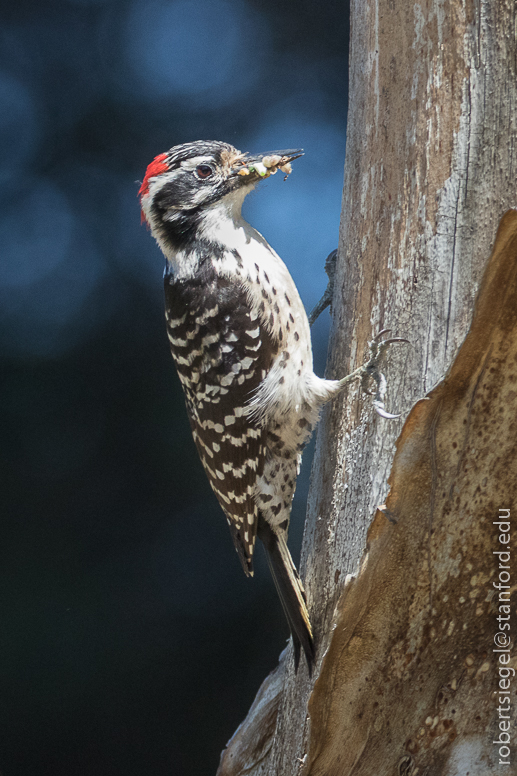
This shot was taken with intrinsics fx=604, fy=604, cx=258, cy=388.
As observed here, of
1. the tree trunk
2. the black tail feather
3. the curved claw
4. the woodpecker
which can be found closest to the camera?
the tree trunk

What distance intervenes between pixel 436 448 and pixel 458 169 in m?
0.56

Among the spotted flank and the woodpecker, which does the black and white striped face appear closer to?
the woodpecker

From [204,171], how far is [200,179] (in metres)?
0.02

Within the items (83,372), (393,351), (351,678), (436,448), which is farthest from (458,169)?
(83,372)

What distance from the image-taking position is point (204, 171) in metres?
1.61

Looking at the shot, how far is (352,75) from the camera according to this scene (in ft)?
4.70

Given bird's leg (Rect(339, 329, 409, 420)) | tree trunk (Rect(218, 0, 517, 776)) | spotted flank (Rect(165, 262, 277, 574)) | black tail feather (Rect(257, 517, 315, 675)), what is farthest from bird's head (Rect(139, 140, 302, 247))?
black tail feather (Rect(257, 517, 315, 675))

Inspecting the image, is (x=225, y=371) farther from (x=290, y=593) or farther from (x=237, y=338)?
(x=290, y=593)

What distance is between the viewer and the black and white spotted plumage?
1.56 m

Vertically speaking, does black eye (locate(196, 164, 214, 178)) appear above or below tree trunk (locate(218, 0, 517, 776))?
above

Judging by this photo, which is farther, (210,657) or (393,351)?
(210,657)

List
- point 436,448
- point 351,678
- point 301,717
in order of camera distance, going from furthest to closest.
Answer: point 301,717, point 351,678, point 436,448

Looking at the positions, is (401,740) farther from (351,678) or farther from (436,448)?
(436,448)

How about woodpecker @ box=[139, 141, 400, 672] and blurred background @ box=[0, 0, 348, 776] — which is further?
blurred background @ box=[0, 0, 348, 776]
